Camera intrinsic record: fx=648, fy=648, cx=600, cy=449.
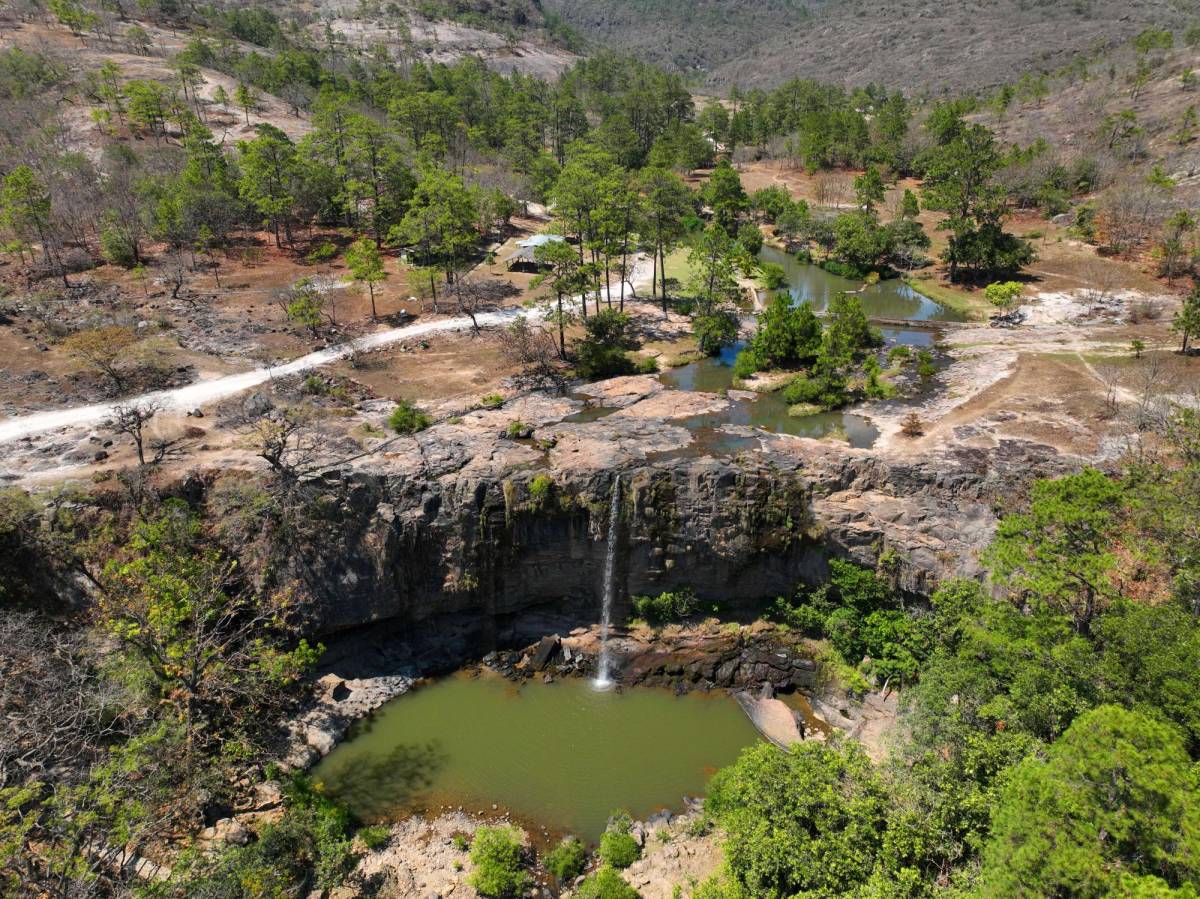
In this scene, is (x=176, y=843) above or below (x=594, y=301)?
below

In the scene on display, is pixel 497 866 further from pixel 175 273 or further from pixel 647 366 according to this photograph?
pixel 175 273

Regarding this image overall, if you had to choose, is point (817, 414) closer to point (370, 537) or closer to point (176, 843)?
point (370, 537)

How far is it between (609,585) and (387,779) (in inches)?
523

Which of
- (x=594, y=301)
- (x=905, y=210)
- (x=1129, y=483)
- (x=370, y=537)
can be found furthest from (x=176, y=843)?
(x=905, y=210)

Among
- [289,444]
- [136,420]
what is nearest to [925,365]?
[289,444]

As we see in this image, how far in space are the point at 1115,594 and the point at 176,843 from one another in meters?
35.2

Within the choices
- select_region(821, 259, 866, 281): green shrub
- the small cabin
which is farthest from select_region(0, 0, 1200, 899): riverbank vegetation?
select_region(821, 259, 866, 281): green shrub

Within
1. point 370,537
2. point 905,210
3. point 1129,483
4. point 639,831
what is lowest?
point 639,831

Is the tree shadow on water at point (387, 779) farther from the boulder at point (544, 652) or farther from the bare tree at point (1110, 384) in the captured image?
the bare tree at point (1110, 384)

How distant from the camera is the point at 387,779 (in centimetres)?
2695

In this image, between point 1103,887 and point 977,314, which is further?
point 977,314

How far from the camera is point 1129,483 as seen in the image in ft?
80.5

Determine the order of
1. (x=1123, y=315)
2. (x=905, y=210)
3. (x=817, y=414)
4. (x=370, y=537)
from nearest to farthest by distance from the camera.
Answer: (x=370, y=537) < (x=817, y=414) < (x=1123, y=315) < (x=905, y=210)

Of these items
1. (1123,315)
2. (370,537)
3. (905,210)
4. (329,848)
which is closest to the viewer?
(329,848)
